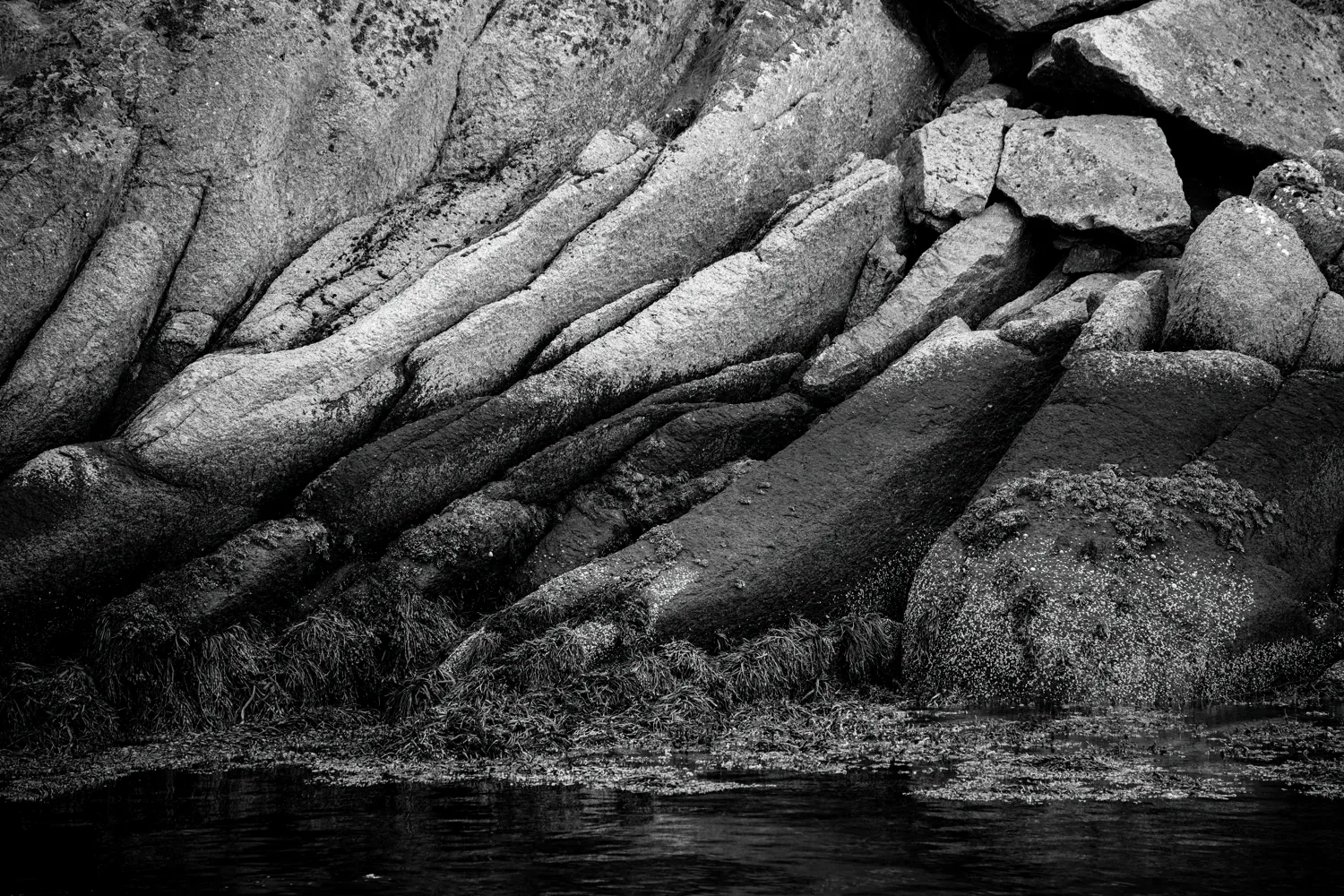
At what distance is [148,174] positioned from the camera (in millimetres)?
20750

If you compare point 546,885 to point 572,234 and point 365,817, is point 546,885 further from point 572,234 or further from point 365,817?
point 572,234

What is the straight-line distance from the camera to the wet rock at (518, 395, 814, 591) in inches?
739

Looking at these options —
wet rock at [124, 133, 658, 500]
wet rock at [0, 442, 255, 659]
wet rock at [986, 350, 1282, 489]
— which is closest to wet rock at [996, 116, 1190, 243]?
wet rock at [986, 350, 1282, 489]

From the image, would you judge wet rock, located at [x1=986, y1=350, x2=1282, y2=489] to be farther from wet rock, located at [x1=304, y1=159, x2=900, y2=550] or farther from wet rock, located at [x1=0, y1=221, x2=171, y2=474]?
wet rock, located at [x1=0, y1=221, x2=171, y2=474]

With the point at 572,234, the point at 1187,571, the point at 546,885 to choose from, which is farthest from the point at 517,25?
the point at 546,885

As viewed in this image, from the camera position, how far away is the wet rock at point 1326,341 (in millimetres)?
18781

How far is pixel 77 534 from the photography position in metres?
17.5

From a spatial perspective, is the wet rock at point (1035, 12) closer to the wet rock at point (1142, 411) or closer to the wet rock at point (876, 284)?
the wet rock at point (876, 284)

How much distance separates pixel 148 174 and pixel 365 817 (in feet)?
42.0

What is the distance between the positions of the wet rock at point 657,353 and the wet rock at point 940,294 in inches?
43.3

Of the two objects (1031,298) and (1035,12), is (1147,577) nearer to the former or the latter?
(1031,298)

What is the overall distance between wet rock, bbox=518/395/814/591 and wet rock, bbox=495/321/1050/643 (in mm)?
982

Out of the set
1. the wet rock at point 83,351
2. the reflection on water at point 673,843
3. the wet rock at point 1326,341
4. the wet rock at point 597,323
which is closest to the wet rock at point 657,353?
the wet rock at point 597,323

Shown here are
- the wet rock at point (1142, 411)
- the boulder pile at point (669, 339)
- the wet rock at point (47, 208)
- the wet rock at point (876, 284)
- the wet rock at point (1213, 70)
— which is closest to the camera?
the boulder pile at point (669, 339)
